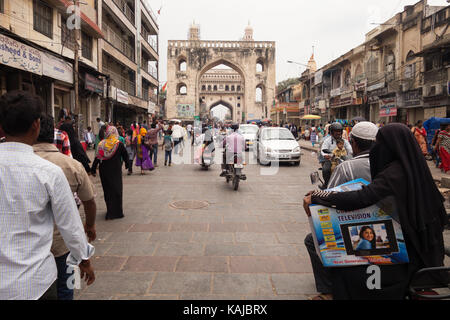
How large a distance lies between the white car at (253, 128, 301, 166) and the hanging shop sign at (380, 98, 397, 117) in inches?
390

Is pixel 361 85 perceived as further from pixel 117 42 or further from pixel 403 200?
pixel 403 200

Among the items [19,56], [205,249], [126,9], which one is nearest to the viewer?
[205,249]

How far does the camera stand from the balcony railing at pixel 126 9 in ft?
81.9

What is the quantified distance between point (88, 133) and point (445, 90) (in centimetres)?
1741

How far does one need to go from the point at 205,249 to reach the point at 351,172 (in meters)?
2.25

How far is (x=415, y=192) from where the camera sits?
85.6 inches

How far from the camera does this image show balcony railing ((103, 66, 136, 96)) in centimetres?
2448

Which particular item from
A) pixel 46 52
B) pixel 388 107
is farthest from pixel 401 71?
pixel 46 52

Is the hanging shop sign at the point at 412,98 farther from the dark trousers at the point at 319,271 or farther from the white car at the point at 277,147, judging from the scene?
the dark trousers at the point at 319,271

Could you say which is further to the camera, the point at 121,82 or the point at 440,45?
the point at 121,82

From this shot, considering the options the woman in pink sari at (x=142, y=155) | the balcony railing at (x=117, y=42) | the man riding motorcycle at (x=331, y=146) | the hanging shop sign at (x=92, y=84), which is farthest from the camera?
the balcony railing at (x=117, y=42)

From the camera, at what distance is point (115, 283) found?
3.38m

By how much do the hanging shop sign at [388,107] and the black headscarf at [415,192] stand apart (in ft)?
69.8

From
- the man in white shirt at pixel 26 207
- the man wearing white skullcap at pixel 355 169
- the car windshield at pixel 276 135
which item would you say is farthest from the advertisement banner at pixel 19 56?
the man wearing white skullcap at pixel 355 169
